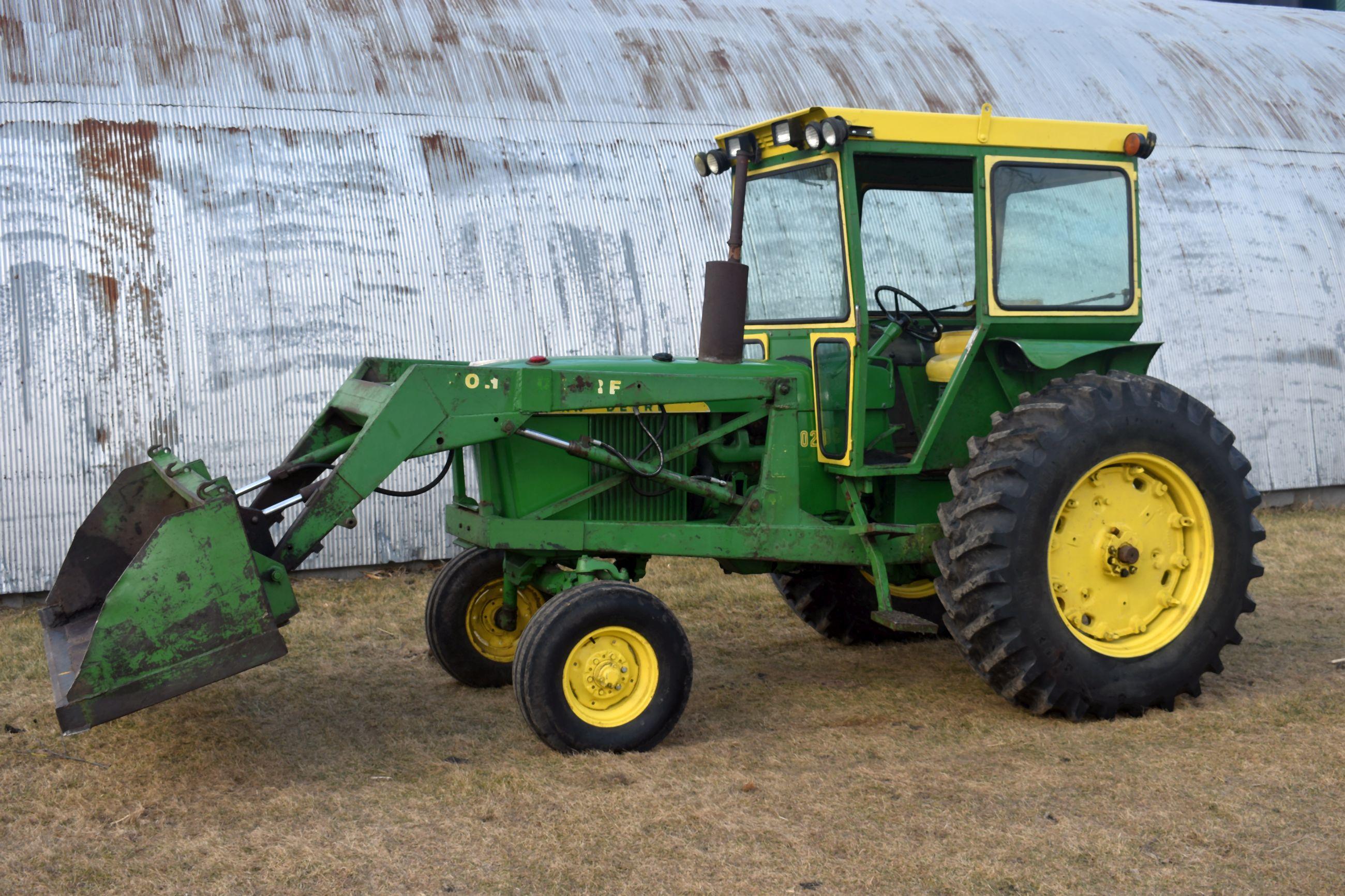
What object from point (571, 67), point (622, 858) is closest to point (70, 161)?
point (571, 67)

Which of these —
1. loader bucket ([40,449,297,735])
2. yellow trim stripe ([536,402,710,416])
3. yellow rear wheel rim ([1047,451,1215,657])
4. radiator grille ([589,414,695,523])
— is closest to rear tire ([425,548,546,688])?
radiator grille ([589,414,695,523])

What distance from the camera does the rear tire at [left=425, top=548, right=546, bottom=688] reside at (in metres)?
5.79

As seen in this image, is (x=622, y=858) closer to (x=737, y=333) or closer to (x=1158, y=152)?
(x=737, y=333)

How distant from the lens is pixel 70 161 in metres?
7.92

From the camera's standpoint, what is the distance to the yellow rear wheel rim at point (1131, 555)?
5320 millimetres

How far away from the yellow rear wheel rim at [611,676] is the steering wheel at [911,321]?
79.3 inches

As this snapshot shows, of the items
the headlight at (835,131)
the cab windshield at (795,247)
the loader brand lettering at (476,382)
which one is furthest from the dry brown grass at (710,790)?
the headlight at (835,131)

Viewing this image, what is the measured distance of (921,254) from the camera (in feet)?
19.0

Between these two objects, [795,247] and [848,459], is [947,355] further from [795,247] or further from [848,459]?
[795,247]

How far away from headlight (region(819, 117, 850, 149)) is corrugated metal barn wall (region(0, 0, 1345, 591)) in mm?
3824

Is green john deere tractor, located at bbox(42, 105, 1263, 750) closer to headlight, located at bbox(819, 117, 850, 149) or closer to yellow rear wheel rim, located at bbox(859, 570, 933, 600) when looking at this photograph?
headlight, located at bbox(819, 117, 850, 149)

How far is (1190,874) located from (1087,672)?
1.49m

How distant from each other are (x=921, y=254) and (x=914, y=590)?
1.78 meters

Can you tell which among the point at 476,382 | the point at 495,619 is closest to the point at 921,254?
the point at 476,382
